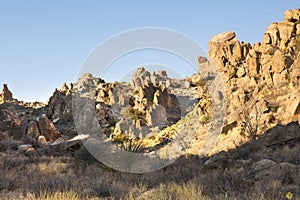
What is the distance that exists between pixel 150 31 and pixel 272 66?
23.7m

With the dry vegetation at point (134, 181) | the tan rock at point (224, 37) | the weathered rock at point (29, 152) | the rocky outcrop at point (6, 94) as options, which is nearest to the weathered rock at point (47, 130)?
the dry vegetation at point (134, 181)

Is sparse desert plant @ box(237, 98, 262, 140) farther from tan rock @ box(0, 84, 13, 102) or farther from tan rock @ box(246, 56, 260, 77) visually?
tan rock @ box(0, 84, 13, 102)

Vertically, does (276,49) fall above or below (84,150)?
above

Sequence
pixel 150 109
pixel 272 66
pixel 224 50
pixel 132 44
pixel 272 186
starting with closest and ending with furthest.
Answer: pixel 272 186 < pixel 132 44 < pixel 150 109 < pixel 272 66 < pixel 224 50

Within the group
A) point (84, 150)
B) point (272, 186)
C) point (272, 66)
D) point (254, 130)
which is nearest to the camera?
point (272, 186)

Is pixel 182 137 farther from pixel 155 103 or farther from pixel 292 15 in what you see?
pixel 292 15

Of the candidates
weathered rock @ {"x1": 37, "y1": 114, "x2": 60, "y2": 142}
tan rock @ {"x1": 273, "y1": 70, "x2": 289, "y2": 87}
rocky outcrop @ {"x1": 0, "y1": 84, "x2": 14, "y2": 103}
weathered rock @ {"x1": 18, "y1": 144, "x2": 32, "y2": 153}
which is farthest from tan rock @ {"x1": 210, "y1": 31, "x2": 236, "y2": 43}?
rocky outcrop @ {"x1": 0, "y1": 84, "x2": 14, "y2": 103}

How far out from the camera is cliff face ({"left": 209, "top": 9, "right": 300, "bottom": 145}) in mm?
23875

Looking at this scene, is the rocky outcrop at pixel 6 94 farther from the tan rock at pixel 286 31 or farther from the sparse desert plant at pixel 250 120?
the sparse desert plant at pixel 250 120

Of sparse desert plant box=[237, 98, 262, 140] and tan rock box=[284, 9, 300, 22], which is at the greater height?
tan rock box=[284, 9, 300, 22]

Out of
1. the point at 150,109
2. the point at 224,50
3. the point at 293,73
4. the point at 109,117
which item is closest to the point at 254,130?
the point at 293,73

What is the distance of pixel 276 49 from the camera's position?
114ft

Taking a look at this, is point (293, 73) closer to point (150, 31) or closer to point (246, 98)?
point (246, 98)

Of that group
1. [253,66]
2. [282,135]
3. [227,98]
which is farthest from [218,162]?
[253,66]
